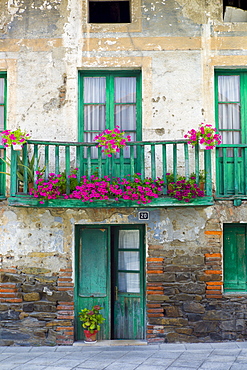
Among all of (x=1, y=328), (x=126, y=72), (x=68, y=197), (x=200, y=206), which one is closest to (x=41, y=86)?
(x=126, y=72)

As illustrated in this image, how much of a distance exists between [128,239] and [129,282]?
0.76m

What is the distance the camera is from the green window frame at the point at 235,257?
8.35 m

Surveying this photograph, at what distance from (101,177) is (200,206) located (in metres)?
1.77

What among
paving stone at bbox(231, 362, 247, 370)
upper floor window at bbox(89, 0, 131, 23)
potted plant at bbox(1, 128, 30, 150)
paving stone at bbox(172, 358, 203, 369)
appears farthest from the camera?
upper floor window at bbox(89, 0, 131, 23)

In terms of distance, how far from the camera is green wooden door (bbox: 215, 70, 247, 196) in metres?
8.38

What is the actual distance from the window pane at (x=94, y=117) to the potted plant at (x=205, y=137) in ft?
5.50

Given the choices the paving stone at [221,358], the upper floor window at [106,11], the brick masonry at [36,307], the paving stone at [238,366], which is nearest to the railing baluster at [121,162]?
the brick masonry at [36,307]

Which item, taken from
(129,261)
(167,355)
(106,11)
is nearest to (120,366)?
(167,355)

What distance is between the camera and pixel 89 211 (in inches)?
323

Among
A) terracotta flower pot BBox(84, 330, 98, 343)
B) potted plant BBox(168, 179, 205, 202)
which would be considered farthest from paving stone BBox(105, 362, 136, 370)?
potted plant BBox(168, 179, 205, 202)

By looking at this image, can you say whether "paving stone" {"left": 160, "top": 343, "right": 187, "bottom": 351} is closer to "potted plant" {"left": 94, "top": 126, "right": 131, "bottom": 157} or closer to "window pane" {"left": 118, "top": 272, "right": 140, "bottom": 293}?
"window pane" {"left": 118, "top": 272, "right": 140, "bottom": 293}

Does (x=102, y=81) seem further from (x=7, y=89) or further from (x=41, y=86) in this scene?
(x=7, y=89)

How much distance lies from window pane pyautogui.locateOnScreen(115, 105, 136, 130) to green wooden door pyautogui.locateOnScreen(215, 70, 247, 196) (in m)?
1.52

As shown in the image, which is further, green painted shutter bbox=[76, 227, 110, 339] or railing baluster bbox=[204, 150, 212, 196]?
green painted shutter bbox=[76, 227, 110, 339]
